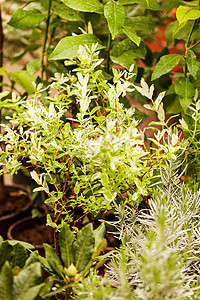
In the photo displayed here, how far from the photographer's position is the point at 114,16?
64cm

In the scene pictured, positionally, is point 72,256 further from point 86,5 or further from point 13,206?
point 13,206

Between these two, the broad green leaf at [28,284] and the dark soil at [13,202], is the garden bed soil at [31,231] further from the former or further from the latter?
the broad green leaf at [28,284]

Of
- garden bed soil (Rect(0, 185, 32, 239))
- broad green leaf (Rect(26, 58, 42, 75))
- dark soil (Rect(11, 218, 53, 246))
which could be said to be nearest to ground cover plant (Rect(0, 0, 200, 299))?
broad green leaf (Rect(26, 58, 42, 75))

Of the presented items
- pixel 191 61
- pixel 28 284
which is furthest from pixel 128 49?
pixel 28 284

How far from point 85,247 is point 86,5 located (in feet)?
1.50

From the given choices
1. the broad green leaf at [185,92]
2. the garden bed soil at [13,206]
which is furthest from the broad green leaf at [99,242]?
the garden bed soil at [13,206]

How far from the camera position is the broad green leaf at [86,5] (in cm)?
67

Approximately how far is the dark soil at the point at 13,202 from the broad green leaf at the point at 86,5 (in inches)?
29.5

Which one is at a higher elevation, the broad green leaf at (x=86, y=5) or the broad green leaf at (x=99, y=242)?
the broad green leaf at (x=86, y=5)

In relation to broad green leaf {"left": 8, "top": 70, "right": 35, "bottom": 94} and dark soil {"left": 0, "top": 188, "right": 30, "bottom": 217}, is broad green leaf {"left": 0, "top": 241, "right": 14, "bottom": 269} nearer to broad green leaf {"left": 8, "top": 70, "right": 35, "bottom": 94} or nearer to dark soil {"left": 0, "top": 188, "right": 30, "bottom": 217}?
broad green leaf {"left": 8, "top": 70, "right": 35, "bottom": 94}

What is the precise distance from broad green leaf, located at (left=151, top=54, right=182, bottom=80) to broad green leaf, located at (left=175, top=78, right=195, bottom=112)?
1.6 inches

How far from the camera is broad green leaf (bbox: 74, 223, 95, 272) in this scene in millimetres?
460

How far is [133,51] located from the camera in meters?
0.77

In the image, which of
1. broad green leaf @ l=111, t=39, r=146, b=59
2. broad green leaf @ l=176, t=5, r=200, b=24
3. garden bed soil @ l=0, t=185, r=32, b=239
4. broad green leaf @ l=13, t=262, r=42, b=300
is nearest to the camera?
broad green leaf @ l=13, t=262, r=42, b=300
